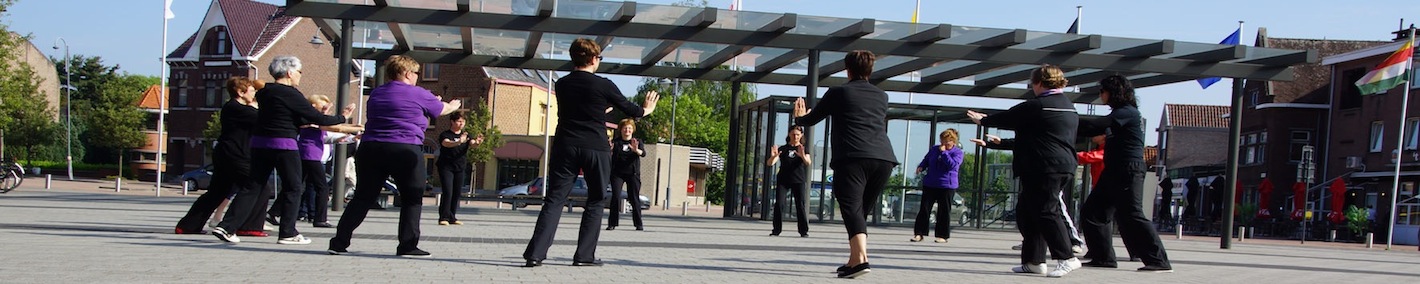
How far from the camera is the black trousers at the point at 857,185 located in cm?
770

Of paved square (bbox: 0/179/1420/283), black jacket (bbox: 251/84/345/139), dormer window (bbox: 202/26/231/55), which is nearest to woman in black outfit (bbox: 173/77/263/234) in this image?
paved square (bbox: 0/179/1420/283)

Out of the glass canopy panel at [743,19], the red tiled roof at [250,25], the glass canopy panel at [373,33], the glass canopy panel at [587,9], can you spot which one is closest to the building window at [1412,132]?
the glass canopy panel at [743,19]

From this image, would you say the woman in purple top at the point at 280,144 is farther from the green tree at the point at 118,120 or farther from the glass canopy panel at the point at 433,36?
the green tree at the point at 118,120

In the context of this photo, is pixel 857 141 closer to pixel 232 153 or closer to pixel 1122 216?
pixel 1122 216

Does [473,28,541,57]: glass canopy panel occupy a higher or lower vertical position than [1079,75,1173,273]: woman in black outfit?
higher

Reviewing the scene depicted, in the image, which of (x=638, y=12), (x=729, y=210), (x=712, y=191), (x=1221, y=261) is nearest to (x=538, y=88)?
(x=712, y=191)

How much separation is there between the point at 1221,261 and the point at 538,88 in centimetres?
5021

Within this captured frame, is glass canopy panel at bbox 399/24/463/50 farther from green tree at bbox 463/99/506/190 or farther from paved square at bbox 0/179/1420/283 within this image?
green tree at bbox 463/99/506/190

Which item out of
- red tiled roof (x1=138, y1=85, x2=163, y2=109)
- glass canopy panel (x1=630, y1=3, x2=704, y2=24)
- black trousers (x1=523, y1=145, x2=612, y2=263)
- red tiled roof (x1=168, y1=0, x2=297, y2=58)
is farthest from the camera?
red tiled roof (x1=138, y1=85, x2=163, y2=109)

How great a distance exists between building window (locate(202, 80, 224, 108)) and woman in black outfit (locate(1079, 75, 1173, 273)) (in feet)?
180

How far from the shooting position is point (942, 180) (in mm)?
13758

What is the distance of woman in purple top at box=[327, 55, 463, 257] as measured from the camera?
26.6ft

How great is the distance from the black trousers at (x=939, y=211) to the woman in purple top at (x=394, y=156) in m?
6.84

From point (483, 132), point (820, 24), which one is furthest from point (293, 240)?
point (483, 132)
